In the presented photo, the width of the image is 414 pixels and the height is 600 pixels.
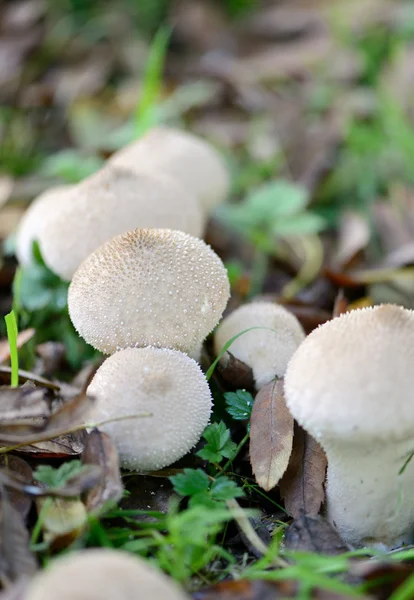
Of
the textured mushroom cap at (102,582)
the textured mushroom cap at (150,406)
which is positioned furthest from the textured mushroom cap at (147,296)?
the textured mushroom cap at (102,582)

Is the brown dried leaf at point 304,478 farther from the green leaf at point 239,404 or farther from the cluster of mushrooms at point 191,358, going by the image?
the green leaf at point 239,404

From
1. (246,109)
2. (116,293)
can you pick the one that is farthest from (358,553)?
(246,109)

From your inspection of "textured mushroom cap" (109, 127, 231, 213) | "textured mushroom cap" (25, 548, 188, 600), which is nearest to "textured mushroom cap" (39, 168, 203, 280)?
"textured mushroom cap" (109, 127, 231, 213)

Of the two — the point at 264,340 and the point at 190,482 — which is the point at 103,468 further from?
the point at 264,340

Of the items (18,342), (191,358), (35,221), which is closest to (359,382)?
(191,358)

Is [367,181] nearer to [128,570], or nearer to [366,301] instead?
[366,301]

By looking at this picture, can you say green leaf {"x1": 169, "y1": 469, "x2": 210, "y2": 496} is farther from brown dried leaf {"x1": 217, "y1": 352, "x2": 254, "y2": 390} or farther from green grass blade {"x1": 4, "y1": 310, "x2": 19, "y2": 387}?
green grass blade {"x1": 4, "y1": 310, "x2": 19, "y2": 387}
